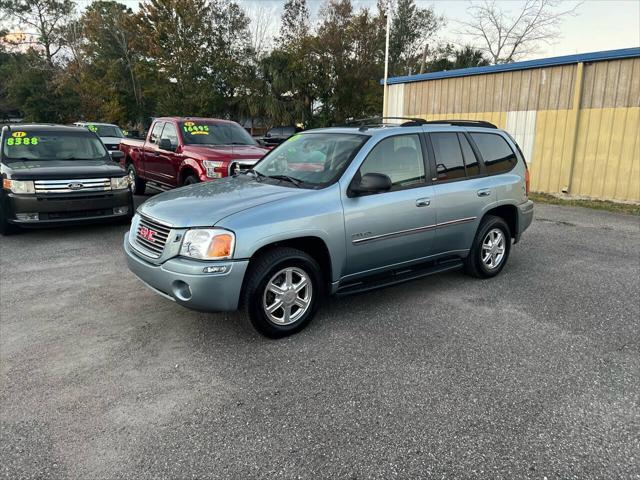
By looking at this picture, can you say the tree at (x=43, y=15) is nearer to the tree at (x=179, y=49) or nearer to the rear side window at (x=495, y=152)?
the tree at (x=179, y=49)

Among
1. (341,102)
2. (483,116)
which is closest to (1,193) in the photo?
(483,116)

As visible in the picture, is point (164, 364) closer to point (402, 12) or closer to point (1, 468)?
point (1, 468)

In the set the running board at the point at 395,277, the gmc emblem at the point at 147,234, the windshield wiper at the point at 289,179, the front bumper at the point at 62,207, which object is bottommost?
the running board at the point at 395,277

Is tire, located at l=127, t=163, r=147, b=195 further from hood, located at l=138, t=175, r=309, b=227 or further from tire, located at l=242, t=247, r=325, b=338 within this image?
tire, located at l=242, t=247, r=325, b=338

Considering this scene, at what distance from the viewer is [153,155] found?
32.0 ft

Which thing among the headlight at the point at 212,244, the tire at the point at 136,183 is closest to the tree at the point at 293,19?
the tire at the point at 136,183

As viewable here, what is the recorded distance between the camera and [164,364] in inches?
138

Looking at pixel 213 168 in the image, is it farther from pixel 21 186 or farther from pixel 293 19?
pixel 293 19

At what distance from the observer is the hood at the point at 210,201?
364 centimetres

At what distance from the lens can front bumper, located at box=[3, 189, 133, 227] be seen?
675cm

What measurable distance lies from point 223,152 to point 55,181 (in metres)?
2.74

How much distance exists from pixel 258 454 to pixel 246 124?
105ft

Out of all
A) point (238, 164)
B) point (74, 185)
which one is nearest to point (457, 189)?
point (238, 164)

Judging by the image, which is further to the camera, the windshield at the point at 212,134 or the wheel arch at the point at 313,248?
the windshield at the point at 212,134
